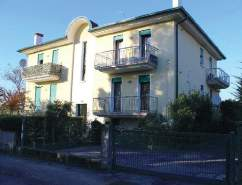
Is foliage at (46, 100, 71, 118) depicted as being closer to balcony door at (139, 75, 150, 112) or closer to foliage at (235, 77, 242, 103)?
balcony door at (139, 75, 150, 112)

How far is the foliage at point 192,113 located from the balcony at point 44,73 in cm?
1280

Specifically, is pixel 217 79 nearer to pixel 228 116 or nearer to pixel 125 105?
pixel 228 116

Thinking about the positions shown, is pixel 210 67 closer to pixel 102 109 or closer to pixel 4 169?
pixel 102 109

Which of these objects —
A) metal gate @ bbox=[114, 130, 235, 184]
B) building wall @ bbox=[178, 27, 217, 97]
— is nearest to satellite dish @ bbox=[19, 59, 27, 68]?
building wall @ bbox=[178, 27, 217, 97]

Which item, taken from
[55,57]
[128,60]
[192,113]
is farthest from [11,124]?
[55,57]

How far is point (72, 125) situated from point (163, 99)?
245 inches

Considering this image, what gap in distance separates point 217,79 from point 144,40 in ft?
29.4

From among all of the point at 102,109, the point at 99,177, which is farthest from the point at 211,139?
the point at 102,109

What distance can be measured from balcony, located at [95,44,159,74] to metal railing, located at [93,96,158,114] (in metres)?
2.02

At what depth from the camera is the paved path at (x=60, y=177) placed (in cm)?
973

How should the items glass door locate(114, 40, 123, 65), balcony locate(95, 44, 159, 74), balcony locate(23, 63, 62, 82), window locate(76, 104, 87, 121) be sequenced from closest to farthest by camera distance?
balcony locate(95, 44, 159, 74), glass door locate(114, 40, 123, 65), window locate(76, 104, 87, 121), balcony locate(23, 63, 62, 82)

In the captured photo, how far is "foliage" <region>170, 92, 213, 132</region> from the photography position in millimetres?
17844

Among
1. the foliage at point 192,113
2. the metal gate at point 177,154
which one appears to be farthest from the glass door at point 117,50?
the metal gate at point 177,154

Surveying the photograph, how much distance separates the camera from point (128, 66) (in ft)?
71.2
